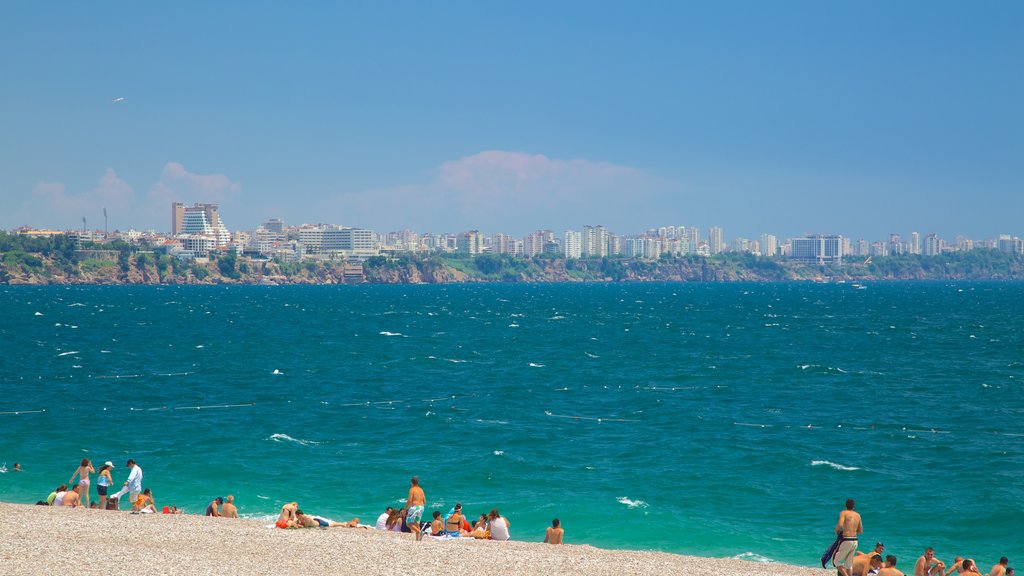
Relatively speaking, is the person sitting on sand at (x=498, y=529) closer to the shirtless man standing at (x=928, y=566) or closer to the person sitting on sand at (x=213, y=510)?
the person sitting on sand at (x=213, y=510)

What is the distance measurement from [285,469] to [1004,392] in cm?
4597

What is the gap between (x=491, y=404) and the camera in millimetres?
57688

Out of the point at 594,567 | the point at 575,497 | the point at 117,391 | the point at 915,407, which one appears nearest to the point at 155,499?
the point at 575,497

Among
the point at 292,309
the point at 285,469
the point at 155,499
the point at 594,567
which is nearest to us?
the point at 594,567

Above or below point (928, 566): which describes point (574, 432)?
below

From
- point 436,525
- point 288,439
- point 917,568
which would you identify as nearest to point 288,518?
point 436,525

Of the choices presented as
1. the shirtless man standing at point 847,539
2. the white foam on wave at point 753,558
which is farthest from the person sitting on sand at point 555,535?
the shirtless man standing at point 847,539

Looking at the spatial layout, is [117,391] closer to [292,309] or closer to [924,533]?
[924,533]

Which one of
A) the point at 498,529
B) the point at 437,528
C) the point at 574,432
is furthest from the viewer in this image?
the point at 574,432

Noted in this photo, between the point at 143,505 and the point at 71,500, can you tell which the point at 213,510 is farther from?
the point at 71,500

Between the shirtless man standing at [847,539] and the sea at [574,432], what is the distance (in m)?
5.85

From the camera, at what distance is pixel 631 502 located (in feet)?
112

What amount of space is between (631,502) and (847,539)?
12439mm

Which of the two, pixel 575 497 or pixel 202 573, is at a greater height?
pixel 202 573
